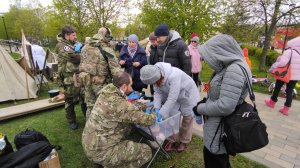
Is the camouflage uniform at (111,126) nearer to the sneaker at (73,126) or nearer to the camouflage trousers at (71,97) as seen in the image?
the camouflage trousers at (71,97)

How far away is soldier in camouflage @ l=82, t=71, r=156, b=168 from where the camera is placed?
7.59 ft

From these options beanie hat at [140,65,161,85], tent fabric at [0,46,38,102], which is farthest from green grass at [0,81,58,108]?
beanie hat at [140,65,161,85]

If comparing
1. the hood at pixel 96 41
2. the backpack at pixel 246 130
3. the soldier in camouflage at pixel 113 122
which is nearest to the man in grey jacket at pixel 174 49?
the hood at pixel 96 41

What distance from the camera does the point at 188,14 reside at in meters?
11.5

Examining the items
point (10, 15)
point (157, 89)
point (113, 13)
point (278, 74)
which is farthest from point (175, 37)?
point (10, 15)

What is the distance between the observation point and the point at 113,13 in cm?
1666

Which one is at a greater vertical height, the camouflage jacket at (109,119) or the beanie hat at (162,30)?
the beanie hat at (162,30)

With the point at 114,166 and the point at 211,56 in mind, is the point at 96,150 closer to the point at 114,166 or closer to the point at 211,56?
the point at 114,166

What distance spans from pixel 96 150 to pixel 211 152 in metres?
1.29

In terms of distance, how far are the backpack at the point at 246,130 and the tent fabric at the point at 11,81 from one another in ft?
19.7

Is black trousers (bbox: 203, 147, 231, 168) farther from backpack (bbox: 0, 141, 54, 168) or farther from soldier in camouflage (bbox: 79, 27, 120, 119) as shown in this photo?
backpack (bbox: 0, 141, 54, 168)

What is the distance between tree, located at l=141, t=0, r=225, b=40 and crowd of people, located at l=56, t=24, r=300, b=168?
785 cm

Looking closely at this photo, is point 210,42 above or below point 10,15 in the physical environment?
below

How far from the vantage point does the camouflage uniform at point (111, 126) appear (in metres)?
2.31
